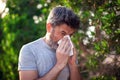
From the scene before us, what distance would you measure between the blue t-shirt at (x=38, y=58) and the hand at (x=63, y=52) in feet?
0.33

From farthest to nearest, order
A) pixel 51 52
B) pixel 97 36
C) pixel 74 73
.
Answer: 1. pixel 97 36
2. pixel 74 73
3. pixel 51 52

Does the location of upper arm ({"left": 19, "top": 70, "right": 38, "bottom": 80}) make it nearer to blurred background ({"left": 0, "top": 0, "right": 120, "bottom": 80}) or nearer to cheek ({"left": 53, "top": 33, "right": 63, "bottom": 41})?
cheek ({"left": 53, "top": 33, "right": 63, "bottom": 41})

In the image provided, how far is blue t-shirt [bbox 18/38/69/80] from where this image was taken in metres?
4.49

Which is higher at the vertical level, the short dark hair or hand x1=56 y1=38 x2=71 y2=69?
the short dark hair

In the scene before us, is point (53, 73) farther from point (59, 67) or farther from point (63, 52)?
point (63, 52)

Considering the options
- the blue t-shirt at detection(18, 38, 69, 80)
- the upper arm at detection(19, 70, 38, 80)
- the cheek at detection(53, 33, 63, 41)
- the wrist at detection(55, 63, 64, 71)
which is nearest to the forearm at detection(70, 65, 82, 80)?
the blue t-shirt at detection(18, 38, 69, 80)

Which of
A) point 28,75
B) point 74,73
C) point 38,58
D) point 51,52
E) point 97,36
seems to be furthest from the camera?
point 97,36

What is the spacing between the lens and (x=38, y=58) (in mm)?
4562

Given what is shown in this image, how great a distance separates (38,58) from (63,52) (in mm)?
287

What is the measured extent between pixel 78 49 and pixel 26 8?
7783 mm

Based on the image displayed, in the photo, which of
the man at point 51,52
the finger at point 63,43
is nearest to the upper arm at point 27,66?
the man at point 51,52

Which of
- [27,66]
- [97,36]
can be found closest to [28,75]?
[27,66]

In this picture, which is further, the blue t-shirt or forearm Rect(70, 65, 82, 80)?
forearm Rect(70, 65, 82, 80)

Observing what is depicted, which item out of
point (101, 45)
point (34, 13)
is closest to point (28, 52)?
point (101, 45)
